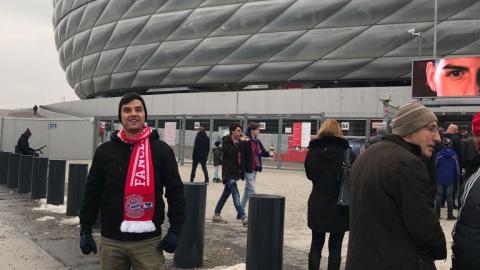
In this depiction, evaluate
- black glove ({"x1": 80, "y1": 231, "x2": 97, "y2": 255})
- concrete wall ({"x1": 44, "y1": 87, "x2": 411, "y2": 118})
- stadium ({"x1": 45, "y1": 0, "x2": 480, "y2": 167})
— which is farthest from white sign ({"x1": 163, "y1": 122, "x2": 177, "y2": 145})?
black glove ({"x1": 80, "y1": 231, "x2": 97, "y2": 255})

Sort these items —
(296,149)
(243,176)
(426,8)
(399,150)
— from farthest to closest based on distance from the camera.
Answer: (426,8) < (296,149) < (243,176) < (399,150)

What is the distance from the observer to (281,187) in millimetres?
14578

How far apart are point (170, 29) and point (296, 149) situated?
18277mm

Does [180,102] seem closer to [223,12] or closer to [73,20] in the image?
[223,12]

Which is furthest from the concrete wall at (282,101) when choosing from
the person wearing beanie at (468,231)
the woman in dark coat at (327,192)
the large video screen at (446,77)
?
the person wearing beanie at (468,231)

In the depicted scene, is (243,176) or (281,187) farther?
(281,187)

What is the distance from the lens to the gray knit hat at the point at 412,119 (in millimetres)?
2715

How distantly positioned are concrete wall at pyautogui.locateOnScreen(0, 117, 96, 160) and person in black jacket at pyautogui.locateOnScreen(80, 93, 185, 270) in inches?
866

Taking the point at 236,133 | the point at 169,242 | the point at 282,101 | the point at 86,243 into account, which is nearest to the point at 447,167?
the point at 236,133

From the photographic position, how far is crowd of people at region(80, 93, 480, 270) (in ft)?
8.48

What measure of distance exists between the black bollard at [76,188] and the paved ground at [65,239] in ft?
0.84

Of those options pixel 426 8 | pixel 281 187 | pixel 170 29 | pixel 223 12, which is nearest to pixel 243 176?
pixel 281 187

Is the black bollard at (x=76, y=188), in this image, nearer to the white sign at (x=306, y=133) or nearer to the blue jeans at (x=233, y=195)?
the blue jeans at (x=233, y=195)

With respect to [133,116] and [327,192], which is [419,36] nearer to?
[327,192]
